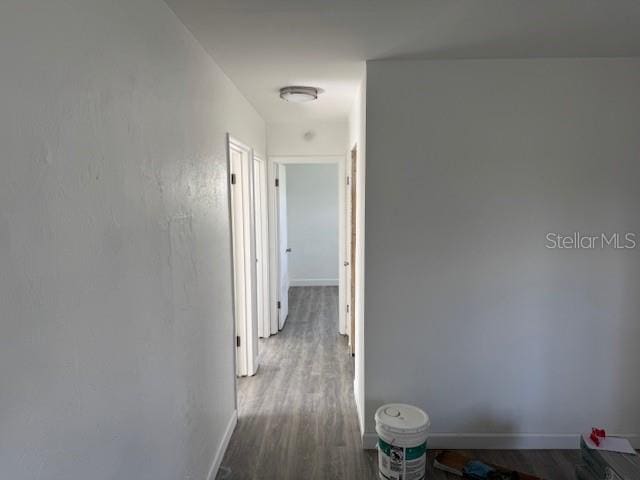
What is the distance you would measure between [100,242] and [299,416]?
2.33 metres

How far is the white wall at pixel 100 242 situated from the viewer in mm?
865

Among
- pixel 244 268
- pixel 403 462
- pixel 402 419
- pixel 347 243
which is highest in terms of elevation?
pixel 347 243

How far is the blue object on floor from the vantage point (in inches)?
91.0

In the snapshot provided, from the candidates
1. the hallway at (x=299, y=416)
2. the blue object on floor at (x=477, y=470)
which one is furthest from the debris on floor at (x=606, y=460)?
the hallway at (x=299, y=416)

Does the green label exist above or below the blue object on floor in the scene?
above

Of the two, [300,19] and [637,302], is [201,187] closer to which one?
[300,19]

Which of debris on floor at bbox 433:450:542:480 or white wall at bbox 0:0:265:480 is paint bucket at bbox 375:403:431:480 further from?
white wall at bbox 0:0:265:480

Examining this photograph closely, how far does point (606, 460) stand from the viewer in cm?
212

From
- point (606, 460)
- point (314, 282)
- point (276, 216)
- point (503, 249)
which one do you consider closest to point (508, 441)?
point (606, 460)

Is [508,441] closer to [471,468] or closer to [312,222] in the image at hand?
[471,468]

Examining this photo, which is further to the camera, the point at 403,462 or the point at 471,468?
the point at 471,468

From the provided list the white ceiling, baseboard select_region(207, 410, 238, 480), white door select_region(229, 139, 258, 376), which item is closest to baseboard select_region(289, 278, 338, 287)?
white door select_region(229, 139, 258, 376)

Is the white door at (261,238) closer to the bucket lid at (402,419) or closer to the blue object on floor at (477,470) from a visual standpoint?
the bucket lid at (402,419)

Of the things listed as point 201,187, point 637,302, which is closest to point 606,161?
point 637,302
